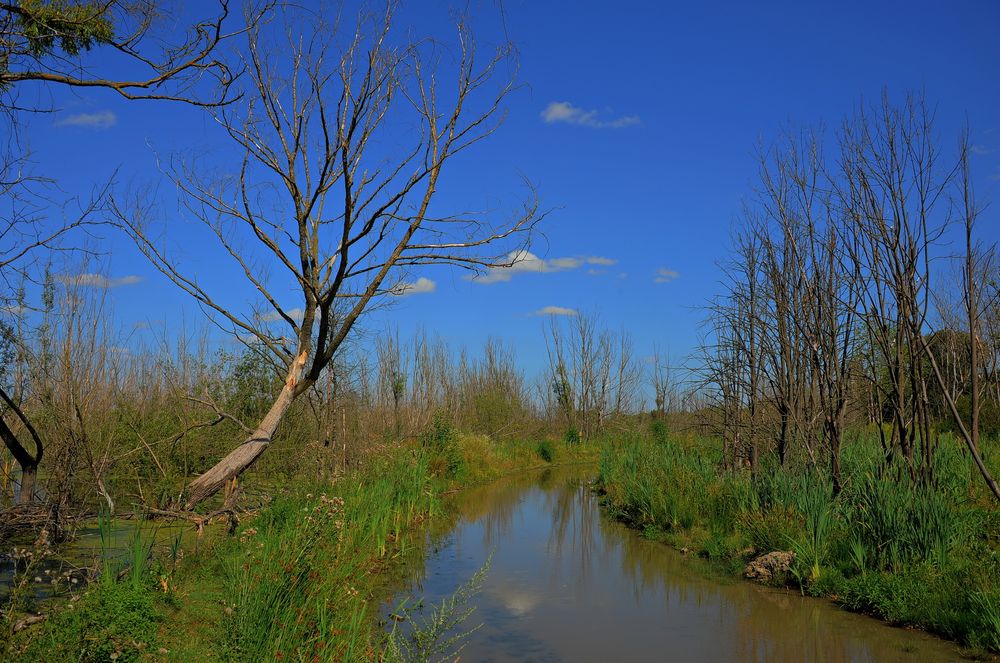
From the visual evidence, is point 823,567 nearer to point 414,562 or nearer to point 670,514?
point 670,514

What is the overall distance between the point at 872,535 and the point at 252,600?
6348mm

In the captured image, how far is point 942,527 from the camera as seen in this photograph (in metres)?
7.25

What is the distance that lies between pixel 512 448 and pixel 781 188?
16.9m

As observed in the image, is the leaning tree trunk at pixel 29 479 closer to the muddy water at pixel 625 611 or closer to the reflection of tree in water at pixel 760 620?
the muddy water at pixel 625 611

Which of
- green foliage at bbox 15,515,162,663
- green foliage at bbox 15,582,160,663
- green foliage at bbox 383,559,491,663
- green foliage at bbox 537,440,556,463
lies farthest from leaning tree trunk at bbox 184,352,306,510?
green foliage at bbox 537,440,556,463

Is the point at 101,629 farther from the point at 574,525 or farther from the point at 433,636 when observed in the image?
the point at 574,525

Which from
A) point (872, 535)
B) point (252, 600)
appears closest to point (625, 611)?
point (872, 535)

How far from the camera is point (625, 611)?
809cm

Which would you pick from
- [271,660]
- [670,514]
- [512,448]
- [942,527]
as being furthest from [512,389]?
[271,660]

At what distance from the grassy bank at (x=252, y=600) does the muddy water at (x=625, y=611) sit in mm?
1032

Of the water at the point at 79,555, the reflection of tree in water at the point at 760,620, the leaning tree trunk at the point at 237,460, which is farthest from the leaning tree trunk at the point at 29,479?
the reflection of tree in water at the point at 760,620

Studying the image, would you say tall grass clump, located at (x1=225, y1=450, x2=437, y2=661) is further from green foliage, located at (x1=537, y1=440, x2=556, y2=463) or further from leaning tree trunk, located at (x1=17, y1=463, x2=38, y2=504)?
green foliage, located at (x1=537, y1=440, x2=556, y2=463)

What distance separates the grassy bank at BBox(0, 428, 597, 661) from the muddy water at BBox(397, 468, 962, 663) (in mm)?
1032

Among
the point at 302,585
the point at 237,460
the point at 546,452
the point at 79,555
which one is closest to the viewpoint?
the point at 302,585
